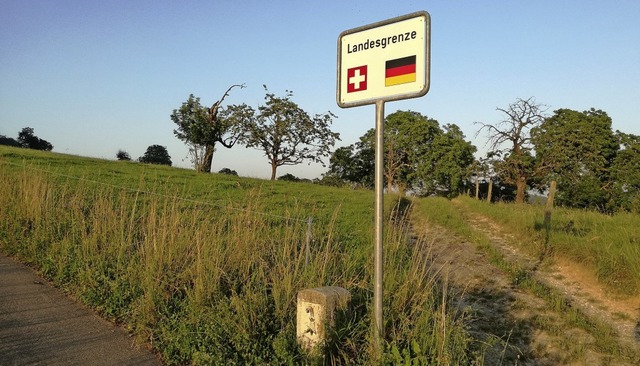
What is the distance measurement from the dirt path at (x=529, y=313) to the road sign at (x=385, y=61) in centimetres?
211

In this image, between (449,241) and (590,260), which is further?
(449,241)

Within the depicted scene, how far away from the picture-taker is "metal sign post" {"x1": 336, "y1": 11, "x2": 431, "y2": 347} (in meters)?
3.15

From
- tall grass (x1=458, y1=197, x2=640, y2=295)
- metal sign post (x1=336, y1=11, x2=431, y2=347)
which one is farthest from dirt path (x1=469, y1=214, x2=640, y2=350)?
metal sign post (x1=336, y1=11, x2=431, y2=347)

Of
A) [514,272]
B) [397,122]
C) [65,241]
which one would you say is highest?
[397,122]

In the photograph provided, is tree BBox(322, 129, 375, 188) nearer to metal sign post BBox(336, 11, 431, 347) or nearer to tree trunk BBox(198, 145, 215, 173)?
tree trunk BBox(198, 145, 215, 173)

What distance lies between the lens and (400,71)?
3234 mm

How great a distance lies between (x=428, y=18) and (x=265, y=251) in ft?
11.2

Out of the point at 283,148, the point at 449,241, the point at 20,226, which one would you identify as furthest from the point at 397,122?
the point at 20,226

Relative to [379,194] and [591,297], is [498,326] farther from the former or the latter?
[379,194]

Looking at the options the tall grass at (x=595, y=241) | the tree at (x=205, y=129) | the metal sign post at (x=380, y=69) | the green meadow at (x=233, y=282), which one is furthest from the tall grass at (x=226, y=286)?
the tree at (x=205, y=129)

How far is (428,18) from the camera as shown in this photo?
10.3 ft

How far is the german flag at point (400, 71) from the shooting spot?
317cm

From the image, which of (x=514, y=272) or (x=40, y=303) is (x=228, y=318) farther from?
(x=514, y=272)

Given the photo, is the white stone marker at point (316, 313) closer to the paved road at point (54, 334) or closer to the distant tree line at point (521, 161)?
the paved road at point (54, 334)
